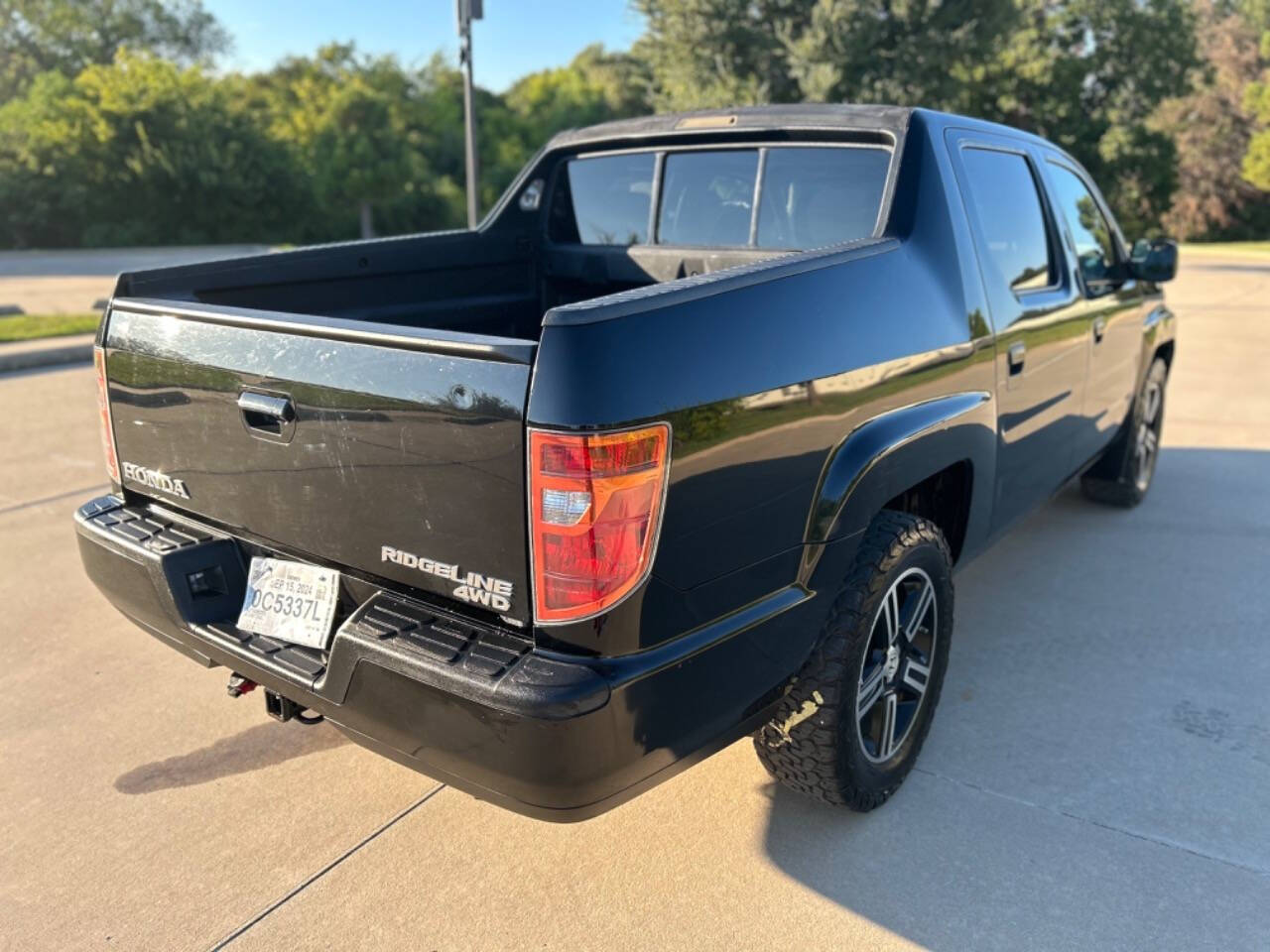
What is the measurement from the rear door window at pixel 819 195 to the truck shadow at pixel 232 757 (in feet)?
7.40

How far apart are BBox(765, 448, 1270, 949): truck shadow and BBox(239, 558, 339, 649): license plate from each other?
132cm

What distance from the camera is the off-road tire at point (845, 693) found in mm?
2385

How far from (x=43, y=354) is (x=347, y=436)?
370 inches

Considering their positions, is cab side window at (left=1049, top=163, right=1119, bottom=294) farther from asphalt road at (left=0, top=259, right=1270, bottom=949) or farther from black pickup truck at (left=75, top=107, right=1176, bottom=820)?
asphalt road at (left=0, top=259, right=1270, bottom=949)

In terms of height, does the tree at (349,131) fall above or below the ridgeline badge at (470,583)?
above

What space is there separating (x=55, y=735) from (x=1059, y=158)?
14.4ft

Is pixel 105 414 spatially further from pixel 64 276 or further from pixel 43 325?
pixel 64 276

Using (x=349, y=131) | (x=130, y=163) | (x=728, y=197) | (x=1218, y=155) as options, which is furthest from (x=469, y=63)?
(x=1218, y=155)

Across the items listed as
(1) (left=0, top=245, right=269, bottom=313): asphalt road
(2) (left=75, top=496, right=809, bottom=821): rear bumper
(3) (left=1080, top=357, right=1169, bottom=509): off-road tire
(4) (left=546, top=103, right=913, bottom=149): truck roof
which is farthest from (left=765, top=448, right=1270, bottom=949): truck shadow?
(1) (left=0, top=245, right=269, bottom=313): asphalt road

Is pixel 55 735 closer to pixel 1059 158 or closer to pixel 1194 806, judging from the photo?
pixel 1194 806

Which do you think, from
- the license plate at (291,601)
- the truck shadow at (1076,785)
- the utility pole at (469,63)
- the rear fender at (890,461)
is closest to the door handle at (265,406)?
the license plate at (291,601)

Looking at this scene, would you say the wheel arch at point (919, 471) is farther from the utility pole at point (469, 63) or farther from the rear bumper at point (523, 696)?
the utility pole at point (469, 63)

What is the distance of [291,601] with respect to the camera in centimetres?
232

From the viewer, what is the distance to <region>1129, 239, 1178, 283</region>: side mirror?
4.38 m
